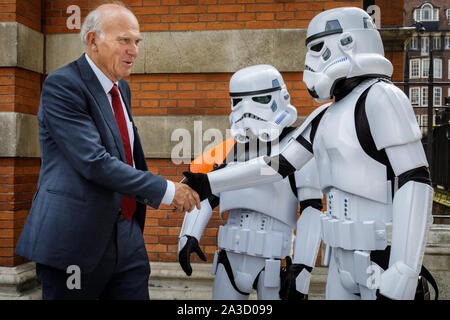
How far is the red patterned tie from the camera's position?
2.26 meters

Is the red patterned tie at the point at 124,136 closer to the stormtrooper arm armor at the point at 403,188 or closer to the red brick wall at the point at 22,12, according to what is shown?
the stormtrooper arm armor at the point at 403,188

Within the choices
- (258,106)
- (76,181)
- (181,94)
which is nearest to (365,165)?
(258,106)

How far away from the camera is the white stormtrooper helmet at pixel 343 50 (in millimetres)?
2078

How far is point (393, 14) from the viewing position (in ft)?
18.8

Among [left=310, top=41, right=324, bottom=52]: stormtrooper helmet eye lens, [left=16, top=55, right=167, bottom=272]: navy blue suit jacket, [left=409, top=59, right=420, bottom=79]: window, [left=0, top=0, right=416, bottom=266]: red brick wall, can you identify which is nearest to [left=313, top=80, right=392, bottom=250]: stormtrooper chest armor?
[left=310, top=41, right=324, bottom=52]: stormtrooper helmet eye lens

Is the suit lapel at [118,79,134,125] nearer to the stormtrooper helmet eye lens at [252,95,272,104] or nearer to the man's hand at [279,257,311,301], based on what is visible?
the stormtrooper helmet eye lens at [252,95,272,104]

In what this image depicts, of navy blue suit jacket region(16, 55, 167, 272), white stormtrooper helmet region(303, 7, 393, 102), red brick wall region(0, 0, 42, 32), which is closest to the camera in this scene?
navy blue suit jacket region(16, 55, 167, 272)

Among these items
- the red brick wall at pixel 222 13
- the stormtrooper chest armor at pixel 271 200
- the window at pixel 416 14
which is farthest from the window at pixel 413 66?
the stormtrooper chest armor at pixel 271 200

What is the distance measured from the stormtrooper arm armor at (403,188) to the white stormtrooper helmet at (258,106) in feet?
2.44

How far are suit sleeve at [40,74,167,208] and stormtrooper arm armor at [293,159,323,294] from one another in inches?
40.5

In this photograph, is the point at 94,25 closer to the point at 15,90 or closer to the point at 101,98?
the point at 101,98

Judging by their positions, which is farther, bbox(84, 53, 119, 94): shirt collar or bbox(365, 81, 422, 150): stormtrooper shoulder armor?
bbox(84, 53, 119, 94): shirt collar

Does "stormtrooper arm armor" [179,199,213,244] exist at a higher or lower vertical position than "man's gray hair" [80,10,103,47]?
lower

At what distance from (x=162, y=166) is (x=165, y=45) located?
1.16m
